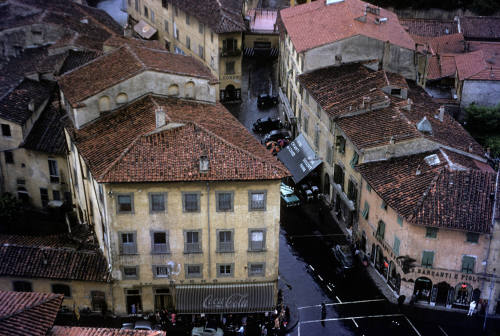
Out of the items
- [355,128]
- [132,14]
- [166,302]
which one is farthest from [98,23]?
[166,302]

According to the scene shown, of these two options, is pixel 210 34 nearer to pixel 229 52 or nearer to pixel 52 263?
pixel 229 52

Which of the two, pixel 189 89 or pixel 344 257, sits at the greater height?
pixel 189 89

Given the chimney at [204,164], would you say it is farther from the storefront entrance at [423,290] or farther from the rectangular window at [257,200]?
the storefront entrance at [423,290]

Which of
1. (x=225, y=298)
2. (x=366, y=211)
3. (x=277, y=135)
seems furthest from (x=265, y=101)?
(x=225, y=298)

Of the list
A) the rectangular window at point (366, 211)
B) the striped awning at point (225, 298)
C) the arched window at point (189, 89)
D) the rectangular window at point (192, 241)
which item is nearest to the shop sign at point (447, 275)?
the rectangular window at point (366, 211)

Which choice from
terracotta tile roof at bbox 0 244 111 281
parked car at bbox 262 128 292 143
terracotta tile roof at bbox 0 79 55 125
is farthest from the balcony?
terracotta tile roof at bbox 0 244 111 281

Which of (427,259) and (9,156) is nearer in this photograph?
(427,259)

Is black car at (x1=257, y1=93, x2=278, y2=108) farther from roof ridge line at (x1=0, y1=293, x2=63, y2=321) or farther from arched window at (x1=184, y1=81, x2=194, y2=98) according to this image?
roof ridge line at (x1=0, y1=293, x2=63, y2=321)
